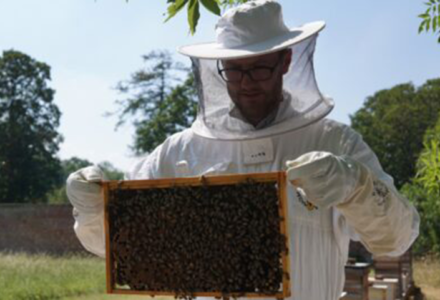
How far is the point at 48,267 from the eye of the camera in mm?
15492

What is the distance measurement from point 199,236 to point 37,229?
73.6 feet

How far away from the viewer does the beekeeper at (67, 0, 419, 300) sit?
194cm

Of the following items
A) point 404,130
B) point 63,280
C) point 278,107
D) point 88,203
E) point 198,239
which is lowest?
point 63,280

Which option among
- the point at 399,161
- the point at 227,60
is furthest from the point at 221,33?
the point at 399,161

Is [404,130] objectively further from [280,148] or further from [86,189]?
[86,189]

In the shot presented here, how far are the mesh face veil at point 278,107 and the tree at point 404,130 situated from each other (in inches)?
1357

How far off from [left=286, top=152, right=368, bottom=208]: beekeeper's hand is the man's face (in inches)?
16.1

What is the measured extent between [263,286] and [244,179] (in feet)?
0.96

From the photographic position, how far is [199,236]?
6.10 feet

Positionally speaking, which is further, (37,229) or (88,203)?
(37,229)

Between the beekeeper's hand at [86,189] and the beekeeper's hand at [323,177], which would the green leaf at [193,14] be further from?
the beekeeper's hand at [323,177]

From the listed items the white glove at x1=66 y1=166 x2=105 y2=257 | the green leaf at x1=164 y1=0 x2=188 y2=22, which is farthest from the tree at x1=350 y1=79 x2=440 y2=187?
the white glove at x1=66 y1=166 x2=105 y2=257

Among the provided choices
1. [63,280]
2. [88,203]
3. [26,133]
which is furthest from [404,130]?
[88,203]

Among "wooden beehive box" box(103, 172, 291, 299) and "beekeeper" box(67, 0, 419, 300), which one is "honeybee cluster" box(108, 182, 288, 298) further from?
"beekeeper" box(67, 0, 419, 300)
